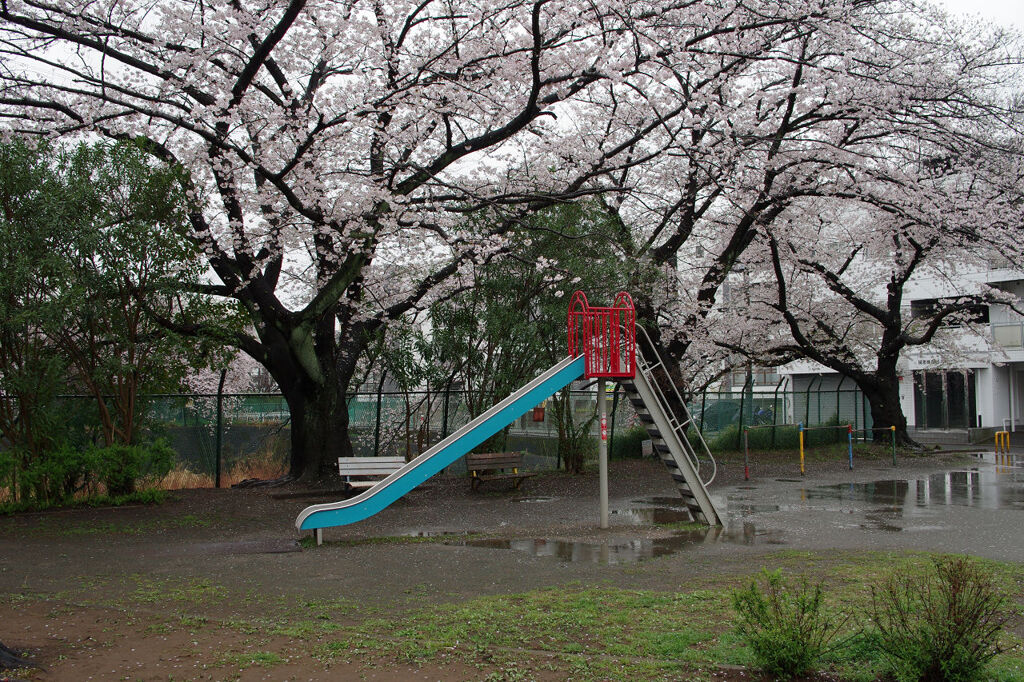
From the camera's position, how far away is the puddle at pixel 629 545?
30.1 ft

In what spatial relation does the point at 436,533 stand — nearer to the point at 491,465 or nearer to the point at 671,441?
the point at 671,441

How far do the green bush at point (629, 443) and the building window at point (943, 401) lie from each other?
21666 mm

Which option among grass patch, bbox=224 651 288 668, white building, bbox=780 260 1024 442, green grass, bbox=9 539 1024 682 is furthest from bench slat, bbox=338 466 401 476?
white building, bbox=780 260 1024 442

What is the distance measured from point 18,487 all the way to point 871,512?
13382mm

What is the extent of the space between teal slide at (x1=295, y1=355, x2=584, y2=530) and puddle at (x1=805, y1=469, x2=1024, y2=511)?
6617 mm

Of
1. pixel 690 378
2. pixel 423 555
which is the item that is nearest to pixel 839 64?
pixel 690 378

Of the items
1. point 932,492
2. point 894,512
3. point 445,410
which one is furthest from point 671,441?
point 445,410

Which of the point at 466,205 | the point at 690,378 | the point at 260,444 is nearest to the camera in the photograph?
the point at 466,205

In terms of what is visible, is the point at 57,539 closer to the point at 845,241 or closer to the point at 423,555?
the point at 423,555

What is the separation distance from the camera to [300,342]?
15.1 meters

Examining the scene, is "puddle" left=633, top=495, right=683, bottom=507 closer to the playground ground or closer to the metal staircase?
the playground ground

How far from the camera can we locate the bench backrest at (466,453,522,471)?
52.4 feet

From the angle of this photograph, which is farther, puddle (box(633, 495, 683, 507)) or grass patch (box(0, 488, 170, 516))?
puddle (box(633, 495, 683, 507))

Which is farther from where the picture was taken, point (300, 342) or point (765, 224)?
point (765, 224)
